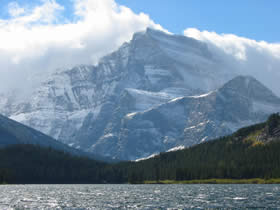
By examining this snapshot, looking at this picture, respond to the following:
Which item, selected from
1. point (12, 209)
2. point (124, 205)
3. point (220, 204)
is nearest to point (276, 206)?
point (220, 204)

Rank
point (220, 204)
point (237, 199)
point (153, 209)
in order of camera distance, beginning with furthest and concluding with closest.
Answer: point (237, 199) < point (220, 204) < point (153, 209)

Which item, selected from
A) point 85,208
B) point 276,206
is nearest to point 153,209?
point 85,208

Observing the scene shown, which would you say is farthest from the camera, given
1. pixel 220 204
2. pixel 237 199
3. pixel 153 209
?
pixel 237 199

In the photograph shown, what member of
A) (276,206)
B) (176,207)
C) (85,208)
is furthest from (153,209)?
(276,206)

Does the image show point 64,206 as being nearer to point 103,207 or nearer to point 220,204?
point 103,207

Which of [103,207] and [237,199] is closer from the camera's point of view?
[103,207]

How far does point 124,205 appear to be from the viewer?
16975cm

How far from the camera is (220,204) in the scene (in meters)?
165

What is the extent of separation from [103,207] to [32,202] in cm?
3405

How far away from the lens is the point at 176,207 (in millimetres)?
158750

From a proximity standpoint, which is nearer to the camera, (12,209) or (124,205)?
(12,209)

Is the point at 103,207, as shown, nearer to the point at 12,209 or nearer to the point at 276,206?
the point at 12,209

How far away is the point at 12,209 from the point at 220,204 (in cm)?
6121

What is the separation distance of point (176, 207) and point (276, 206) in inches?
1111
